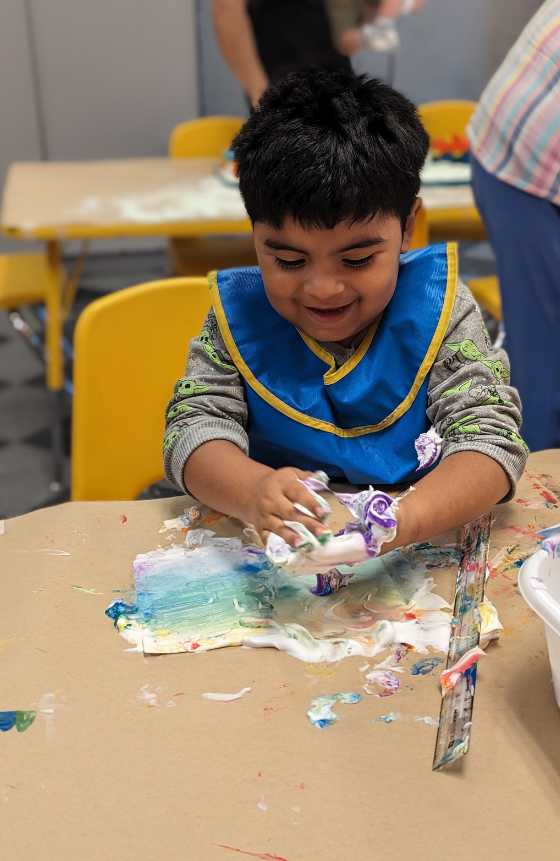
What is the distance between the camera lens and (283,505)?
892 millimetres

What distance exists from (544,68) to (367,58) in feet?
9.93

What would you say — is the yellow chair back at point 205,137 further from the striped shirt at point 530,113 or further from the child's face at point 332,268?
the child's face at point 332,268

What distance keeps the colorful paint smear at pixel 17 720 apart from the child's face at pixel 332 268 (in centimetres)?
51

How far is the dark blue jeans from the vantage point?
173 centimetres

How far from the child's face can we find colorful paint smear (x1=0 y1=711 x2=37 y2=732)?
505 mm

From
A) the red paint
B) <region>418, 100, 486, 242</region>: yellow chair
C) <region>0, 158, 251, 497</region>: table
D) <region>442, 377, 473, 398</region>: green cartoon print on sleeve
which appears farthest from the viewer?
<region>418, 100, 486, 242</region>: yellow chair

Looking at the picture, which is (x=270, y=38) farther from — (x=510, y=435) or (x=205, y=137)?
(x=510, y=435)

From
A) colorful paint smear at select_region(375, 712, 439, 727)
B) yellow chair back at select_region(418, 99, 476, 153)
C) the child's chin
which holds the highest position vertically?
the child's chin

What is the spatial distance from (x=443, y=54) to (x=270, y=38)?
198cm

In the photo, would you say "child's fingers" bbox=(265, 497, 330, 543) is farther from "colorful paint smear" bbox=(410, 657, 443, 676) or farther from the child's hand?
"colorful paint smear" bbox=(410, 657, 443, 676)

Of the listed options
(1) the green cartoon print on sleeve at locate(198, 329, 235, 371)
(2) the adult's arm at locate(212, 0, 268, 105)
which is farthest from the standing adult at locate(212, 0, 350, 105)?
(1) the green cartoon print on sleeve at locate(198, 329, 235, 371)

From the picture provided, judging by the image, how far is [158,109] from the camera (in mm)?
4223

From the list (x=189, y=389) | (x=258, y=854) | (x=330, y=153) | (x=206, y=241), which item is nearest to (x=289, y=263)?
(x=330, y=153)

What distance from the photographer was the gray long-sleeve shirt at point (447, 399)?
1.03 metres
